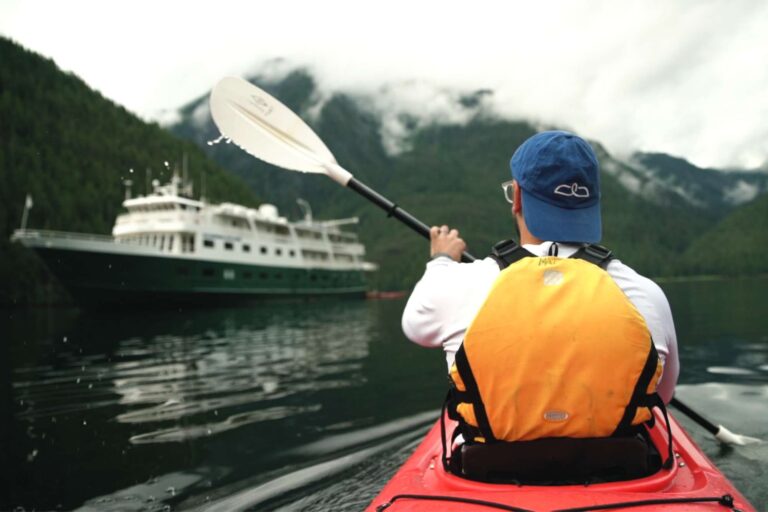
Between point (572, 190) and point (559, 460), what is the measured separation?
0.88 metres

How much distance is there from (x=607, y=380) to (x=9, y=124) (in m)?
72.7

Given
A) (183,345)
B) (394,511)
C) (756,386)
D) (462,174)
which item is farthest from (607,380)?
(462,174)

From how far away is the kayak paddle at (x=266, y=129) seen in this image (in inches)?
201

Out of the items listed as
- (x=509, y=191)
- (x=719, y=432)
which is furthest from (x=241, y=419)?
(x=509, y=191)

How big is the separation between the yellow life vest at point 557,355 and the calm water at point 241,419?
241 cm

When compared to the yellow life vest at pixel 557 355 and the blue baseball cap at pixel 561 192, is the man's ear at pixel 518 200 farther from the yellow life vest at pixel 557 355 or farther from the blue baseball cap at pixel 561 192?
the yellow life vest at pixel 557 355

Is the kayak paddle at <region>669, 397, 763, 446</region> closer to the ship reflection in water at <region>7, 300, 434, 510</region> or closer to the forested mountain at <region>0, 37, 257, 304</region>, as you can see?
the ship reflection in water at <region>7, 300, 434, 510</region>

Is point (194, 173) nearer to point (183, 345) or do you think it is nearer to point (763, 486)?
point (183, 345)

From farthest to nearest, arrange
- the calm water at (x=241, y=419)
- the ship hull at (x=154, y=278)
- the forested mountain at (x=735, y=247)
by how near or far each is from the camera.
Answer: the forested mountain at (x=735, y=247), the ship hull at (x=154, y=278), the calm water at (x=241, y=419)

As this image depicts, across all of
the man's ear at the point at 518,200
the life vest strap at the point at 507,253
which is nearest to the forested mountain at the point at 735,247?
the man's ear at the point at 518,200

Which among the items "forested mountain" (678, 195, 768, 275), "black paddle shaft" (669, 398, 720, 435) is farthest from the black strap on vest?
"forested mountain" (678, 195, 768, 275)

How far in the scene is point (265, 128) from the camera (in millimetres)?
5316

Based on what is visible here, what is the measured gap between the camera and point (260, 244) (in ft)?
119

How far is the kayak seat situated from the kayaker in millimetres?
75
